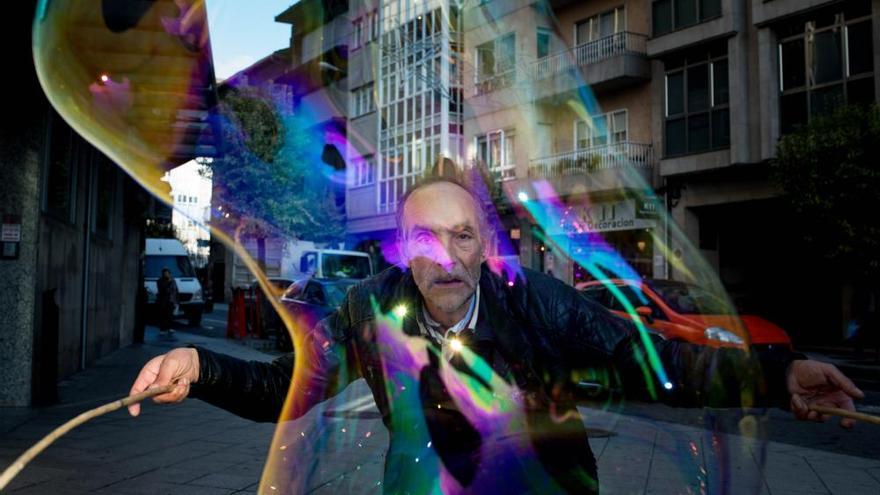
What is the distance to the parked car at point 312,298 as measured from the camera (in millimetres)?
15171

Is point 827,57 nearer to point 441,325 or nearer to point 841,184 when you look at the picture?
point 841,184

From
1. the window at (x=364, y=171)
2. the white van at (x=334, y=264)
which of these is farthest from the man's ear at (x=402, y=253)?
the window at (x=364, y=171)

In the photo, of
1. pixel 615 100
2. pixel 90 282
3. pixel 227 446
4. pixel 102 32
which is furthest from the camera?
pixel 615 100

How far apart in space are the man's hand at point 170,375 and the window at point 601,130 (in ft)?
75.2

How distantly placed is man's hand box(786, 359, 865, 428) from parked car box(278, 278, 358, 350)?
43.9 ft

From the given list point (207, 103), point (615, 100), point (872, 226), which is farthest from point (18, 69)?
point (615, 100)

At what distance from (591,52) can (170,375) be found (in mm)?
24481

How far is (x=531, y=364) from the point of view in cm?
211

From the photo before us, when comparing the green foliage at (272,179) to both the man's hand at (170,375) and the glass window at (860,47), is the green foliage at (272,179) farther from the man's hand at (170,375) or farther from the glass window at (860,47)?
the man's hand at (170,375)

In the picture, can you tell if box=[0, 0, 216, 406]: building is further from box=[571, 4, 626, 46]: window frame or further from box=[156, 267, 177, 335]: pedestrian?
box=[571, 4, 626, 46]: window frame

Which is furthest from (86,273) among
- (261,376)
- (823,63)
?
(823,63)

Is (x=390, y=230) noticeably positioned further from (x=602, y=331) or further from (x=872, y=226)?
(x=602, y=331)

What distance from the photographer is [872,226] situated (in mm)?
15570

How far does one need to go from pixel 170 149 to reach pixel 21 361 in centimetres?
598
